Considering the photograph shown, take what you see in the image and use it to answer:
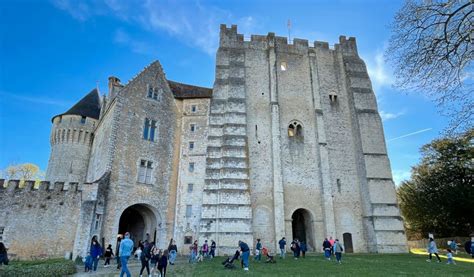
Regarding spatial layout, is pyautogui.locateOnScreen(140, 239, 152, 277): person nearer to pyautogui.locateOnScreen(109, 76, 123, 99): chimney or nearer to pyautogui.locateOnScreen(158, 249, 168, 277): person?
pyautogui.locateOnScreen(158, 249, 168, 277): person

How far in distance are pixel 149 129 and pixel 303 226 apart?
16322mm

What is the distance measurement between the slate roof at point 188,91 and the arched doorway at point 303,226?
45.5 feet

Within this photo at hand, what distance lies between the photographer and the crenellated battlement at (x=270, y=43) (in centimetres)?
3052

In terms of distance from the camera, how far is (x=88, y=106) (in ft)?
105

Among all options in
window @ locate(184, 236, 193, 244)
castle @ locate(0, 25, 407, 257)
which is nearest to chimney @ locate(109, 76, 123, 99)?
castle @ locate(0, 25, 407, 257)

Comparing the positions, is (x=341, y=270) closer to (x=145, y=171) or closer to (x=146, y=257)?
(x=146, y=257)

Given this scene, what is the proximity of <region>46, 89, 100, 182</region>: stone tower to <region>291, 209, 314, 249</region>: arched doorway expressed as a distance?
20.9 metres

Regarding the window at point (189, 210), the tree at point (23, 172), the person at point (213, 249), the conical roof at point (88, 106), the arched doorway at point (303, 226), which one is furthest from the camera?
the tree at point (23, 172)

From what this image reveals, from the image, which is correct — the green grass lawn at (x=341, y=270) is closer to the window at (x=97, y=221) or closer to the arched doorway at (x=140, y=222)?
the window at (x=97, y=221)

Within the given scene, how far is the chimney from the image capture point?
27250mm

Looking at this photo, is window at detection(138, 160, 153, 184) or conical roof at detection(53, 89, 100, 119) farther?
conical roof at detection(53, 89, 100, 119)

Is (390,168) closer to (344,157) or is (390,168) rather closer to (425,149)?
(344,157)

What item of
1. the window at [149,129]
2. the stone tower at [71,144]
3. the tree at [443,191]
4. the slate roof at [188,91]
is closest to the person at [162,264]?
the window at [149,129]

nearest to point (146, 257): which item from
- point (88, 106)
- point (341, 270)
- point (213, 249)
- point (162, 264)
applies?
point (162, 264)
